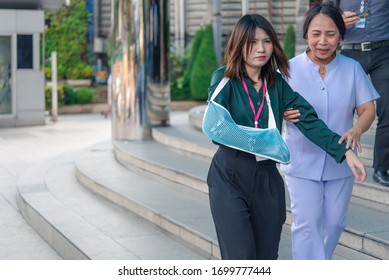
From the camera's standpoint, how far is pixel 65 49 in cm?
2852

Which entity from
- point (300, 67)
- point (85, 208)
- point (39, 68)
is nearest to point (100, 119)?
point (39, 68)

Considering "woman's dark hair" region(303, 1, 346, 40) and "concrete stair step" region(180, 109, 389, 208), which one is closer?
"woman's dark hair" region(303, 1, 346, 40)

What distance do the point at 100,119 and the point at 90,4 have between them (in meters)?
13.1

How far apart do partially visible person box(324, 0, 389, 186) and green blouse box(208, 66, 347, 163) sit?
1.57 meters

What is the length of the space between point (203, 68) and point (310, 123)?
20.2 m

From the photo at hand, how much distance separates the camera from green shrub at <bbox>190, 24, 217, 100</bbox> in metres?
23.7

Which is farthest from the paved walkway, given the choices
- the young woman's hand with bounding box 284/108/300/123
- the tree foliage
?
the tree foliage

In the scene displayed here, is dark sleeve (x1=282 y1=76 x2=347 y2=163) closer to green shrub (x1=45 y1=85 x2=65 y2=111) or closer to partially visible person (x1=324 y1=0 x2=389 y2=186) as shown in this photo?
partially visible person (x1=324 y1=0 x2=389 y2=186)

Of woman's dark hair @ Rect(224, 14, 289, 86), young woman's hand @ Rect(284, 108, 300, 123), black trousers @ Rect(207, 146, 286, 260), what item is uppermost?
woman's dark hair @ Rect(224, 14, 289, 86)

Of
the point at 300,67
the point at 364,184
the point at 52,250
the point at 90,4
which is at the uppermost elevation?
the point at 90,4

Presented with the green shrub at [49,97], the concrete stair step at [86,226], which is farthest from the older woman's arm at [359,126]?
the green shrub at [49,97]

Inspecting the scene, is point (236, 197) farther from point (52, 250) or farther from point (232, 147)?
point (52, 250)

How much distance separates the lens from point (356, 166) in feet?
12.2

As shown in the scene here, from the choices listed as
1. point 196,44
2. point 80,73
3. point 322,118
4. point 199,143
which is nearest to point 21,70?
point 196,44
